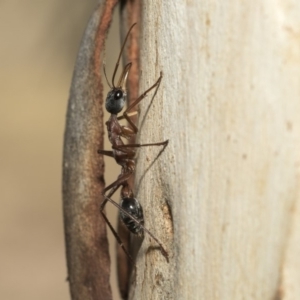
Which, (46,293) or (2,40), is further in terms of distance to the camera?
(2,40)

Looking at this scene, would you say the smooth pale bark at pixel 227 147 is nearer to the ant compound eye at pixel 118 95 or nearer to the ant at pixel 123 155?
the ant at pixel 123 155

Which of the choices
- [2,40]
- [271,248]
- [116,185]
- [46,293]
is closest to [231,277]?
[271,248]

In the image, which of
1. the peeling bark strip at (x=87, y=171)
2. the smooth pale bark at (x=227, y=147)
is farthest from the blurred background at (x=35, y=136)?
the smooth pale bark at (x=227, y=147)

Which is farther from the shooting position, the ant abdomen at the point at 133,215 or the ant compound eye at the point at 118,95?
the ant compound eye at the point at 118,95

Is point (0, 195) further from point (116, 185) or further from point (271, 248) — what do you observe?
point (271, 248)

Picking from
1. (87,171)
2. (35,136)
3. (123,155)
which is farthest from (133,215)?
(35,136)

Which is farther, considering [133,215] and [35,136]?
[35,136]

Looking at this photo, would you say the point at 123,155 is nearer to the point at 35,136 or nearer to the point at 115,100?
the point at 115,100
